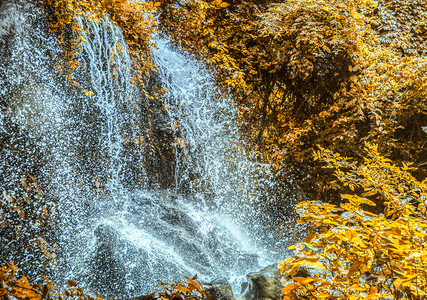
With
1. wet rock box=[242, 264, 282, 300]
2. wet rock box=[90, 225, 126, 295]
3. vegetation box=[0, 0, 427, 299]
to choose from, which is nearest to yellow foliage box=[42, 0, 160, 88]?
vegetation box=[0, 0, 427, 299]

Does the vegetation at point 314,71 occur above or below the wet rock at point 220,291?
above

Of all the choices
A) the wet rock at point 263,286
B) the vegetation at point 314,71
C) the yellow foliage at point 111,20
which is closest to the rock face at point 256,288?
the wet rock at point 263,286

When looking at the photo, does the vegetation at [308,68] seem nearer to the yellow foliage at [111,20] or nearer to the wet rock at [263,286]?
the yellow foliage at [111,20]

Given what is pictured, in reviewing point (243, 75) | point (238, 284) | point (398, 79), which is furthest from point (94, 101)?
point (398, 79)

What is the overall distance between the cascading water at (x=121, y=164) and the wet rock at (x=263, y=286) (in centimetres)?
36

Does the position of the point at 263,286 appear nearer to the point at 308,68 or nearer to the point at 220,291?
the point at 220,291

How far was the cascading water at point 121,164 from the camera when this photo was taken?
10.7 ft

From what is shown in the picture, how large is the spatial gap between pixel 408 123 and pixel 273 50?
2.88 m

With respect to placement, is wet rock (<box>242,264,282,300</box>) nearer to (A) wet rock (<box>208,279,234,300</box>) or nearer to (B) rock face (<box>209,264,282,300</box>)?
(B) rock face (<box>209,264,282,300</box>)

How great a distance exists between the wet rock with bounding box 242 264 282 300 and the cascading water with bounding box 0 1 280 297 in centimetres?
36

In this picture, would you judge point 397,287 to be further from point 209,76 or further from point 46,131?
point 209,76

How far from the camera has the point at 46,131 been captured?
3.43 metres

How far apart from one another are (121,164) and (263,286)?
3.11m

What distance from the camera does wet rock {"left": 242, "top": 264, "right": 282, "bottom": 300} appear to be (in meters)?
3.27
